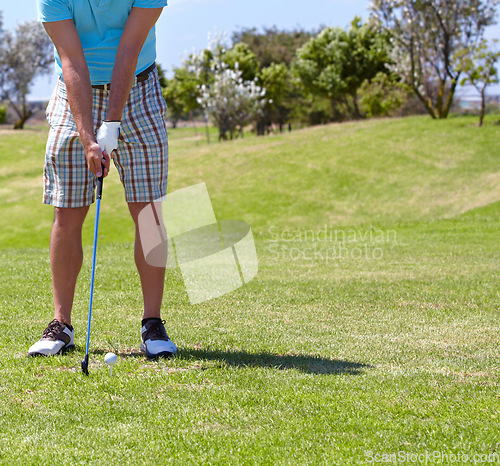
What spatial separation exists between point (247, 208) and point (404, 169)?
6147 mm

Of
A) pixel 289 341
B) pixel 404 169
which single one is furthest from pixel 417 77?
pixel 289 341

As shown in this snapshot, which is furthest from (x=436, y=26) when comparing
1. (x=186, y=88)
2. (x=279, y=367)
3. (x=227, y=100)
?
(x=279, y=367)

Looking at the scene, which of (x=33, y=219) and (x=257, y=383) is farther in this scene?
(x=33, y=219)

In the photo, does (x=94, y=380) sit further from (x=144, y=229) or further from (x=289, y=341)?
(x=289, y=341)

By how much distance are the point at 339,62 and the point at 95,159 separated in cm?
4855

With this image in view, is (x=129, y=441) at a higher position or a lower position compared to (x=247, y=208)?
higher

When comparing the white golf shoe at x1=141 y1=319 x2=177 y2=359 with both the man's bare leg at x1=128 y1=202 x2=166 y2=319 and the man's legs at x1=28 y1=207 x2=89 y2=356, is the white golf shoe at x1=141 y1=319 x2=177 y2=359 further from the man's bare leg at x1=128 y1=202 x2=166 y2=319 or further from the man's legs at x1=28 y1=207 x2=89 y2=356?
the man's legs at x1=28 y1=207 x2=89 y2=356

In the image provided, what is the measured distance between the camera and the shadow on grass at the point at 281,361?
11.3 ft

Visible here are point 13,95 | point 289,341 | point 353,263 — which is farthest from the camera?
point 13,95

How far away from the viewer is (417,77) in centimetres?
3209

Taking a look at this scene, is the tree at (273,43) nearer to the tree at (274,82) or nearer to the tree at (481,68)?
the tree at (274,82)

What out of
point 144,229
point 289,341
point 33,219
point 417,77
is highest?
point 417,77

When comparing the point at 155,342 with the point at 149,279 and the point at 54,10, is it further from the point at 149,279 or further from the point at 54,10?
the point at 54,10

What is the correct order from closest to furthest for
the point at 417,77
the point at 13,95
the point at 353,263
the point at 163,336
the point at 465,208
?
the point at 163,336, the point at 353,263, the point at 465,208, the point at 417,77, the point at 13,95
